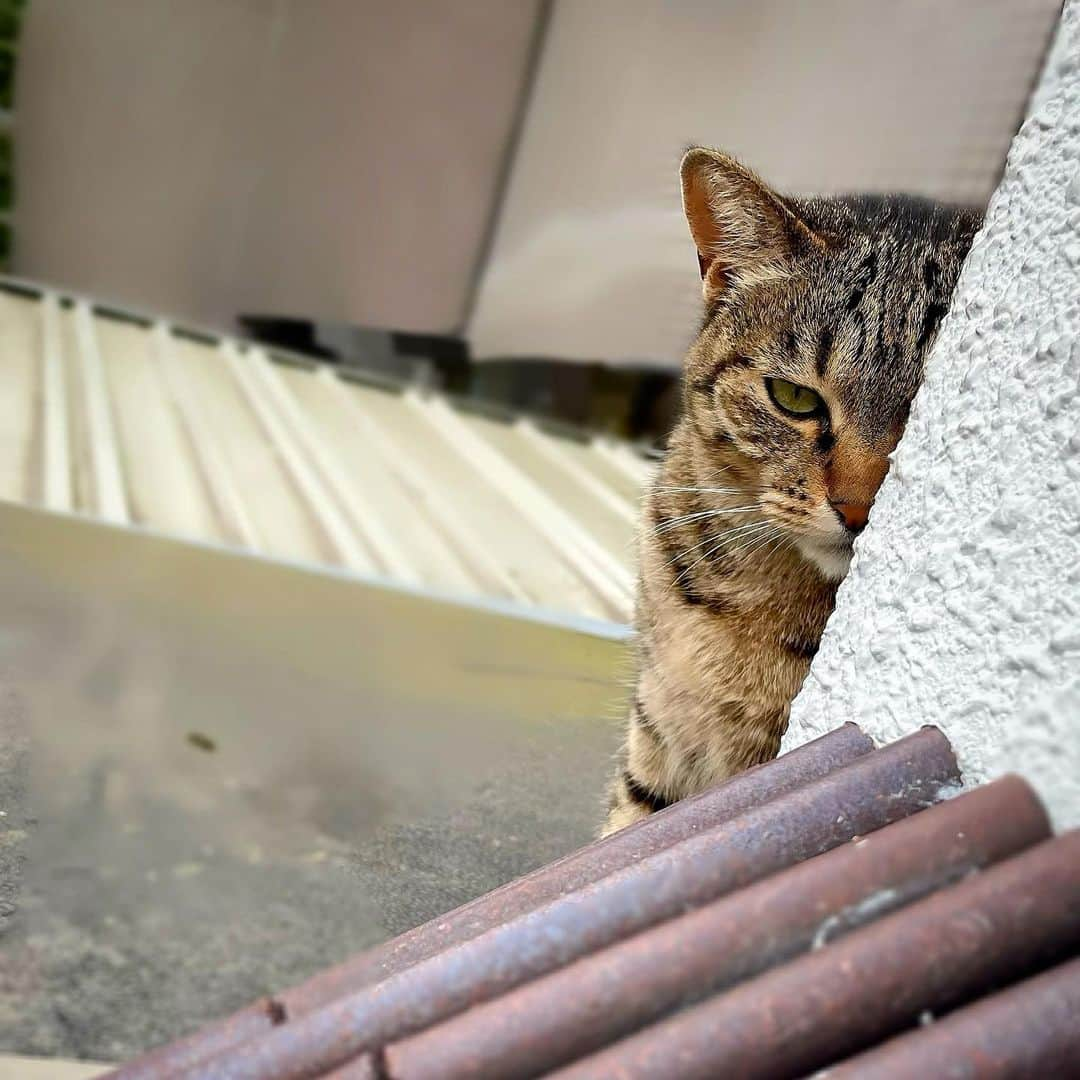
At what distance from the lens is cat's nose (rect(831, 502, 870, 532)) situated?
631mm

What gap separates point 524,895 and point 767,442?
44 centimetres

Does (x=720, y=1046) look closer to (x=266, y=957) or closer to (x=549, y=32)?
(x=266, y=957)

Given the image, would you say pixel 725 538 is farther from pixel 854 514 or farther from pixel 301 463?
pixel 301 463

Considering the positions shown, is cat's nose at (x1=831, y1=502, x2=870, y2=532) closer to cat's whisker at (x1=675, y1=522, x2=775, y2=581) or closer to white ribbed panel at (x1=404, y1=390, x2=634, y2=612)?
cat's whisker at (x1=675, y1=522, x2=775, y2=581)

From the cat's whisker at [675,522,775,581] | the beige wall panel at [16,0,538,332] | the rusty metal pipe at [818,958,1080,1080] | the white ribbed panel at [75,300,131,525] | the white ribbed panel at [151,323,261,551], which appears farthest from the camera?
the beige wall panel at [16,0,538,332]

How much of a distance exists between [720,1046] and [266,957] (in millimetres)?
729

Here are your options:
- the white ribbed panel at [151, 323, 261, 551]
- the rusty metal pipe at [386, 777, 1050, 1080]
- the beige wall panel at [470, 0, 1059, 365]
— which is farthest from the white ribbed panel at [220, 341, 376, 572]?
the rusty metal pipe at [386, 777, 1050, 1080]

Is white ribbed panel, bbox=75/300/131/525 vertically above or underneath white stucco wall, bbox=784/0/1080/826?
underneath

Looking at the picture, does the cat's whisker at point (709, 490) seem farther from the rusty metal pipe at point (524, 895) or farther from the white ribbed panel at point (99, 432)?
the white ribbed panel at point (99, 432)

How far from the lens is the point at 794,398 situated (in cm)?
72

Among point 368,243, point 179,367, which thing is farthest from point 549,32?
point 179,367

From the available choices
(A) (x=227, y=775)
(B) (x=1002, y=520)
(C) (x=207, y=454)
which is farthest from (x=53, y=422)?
(B) (x=1002, y=520)

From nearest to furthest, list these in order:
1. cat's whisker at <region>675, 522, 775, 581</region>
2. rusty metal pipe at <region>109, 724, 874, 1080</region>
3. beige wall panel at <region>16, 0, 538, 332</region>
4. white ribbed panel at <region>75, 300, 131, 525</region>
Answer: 1. rusty metal pipe at <region>109, 724, 874, 1080</region>
2. cat's whisker at <region>675, 522, 775, 581</region>
3. white ribbed panel at <region>75, 300, 131, 525</region>
4. beige wall panel at <region>16, 0, 538, 332</region>

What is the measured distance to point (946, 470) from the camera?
1.41 ft
